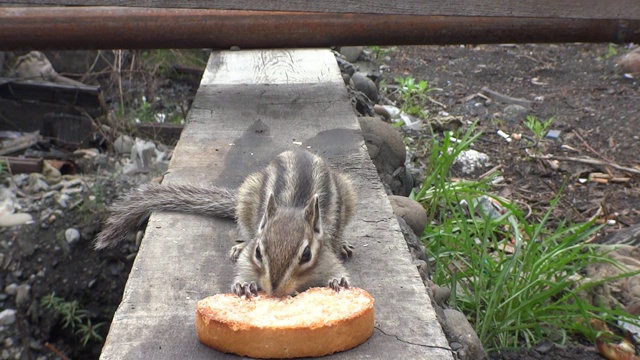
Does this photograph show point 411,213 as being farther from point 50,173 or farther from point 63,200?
point 50,173

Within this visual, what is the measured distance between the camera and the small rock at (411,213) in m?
4.02

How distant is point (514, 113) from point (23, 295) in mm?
4212

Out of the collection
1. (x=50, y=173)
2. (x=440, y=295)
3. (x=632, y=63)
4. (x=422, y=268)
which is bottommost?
(x=632, y=63)

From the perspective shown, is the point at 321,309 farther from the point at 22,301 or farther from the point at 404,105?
the point at 404,105

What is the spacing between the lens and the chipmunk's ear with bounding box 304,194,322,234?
2.84 m

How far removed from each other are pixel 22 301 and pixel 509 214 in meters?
2.59

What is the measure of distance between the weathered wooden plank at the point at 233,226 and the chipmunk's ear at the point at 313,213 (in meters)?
0.22

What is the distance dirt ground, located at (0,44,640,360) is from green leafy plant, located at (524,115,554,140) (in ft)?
0.30

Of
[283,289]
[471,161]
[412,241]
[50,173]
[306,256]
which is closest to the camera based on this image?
[283,289]

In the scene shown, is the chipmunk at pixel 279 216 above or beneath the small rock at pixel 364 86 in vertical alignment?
above

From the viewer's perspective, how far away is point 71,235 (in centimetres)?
452

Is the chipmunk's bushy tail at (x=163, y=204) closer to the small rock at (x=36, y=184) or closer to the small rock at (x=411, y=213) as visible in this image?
the small rock at (x=411, y=213)

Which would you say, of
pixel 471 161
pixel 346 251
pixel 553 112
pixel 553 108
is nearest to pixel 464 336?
pixel 346 251

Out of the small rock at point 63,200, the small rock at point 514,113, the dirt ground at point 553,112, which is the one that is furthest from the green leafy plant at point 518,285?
the small rock at point 514,113
